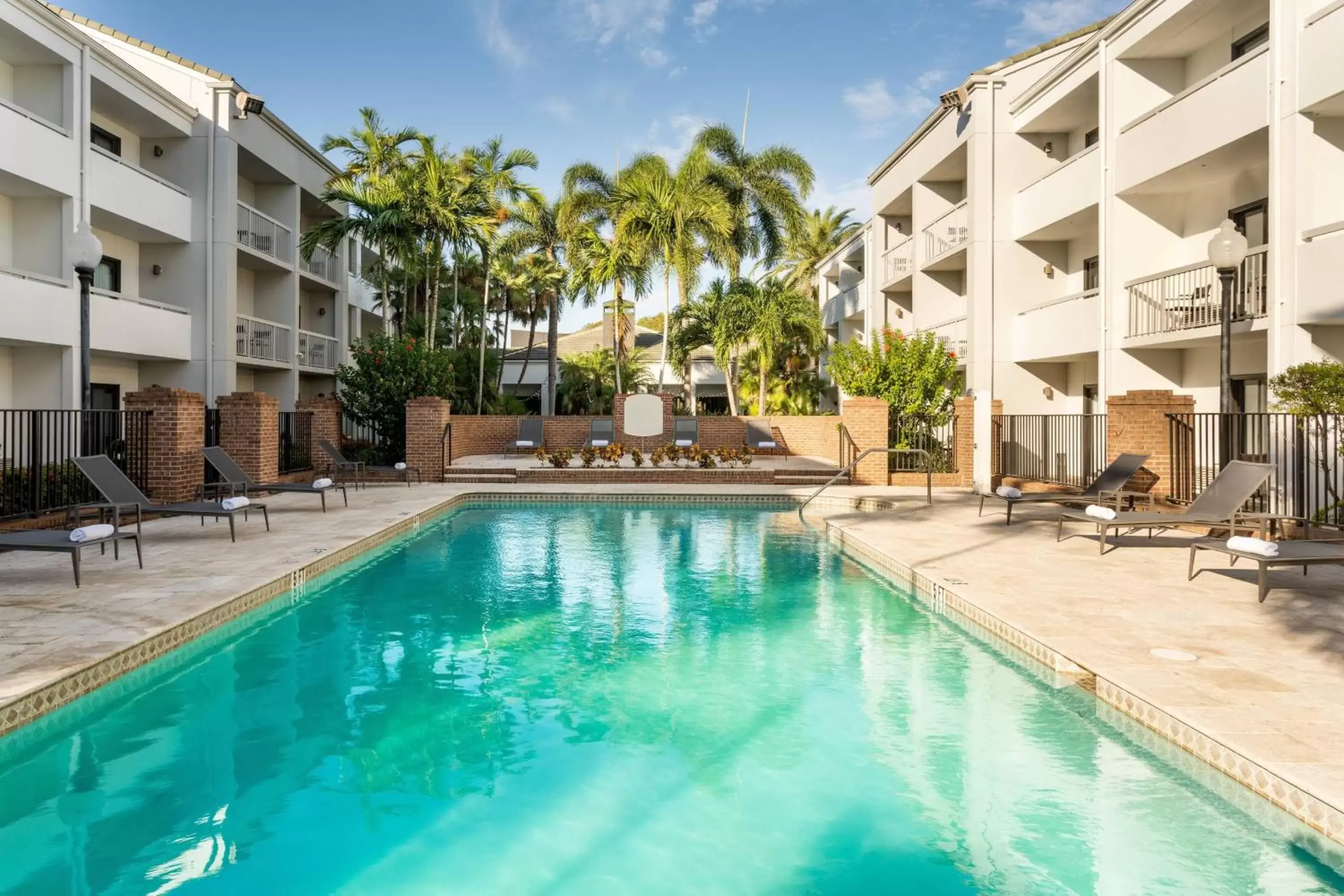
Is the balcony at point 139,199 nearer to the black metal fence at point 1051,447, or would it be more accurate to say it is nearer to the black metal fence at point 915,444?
the black metal fence at point 915,444

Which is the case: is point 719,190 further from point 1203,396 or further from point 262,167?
point 1203,396

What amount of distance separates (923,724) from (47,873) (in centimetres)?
430

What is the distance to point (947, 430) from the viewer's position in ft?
67.1

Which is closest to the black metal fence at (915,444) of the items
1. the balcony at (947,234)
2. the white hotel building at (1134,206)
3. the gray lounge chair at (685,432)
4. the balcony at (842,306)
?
the white hotel building at (1134,206)

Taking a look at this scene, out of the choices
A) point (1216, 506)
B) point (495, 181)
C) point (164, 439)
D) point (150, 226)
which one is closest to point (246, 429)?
point (164, 439)

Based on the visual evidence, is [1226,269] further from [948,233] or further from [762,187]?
[762,187]

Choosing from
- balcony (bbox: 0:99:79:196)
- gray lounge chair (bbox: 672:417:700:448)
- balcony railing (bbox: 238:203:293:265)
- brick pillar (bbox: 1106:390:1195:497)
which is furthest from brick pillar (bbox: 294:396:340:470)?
brick pillar (bbox: 1106:390:1195:497)

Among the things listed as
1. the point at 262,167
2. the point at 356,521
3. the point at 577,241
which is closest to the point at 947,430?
the point at 356,521

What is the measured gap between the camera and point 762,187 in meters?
31.4

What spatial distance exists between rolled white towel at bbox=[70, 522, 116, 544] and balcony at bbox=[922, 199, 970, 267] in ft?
62.7

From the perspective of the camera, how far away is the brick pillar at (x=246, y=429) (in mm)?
14719

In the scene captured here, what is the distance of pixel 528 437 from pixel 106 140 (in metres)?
12.1

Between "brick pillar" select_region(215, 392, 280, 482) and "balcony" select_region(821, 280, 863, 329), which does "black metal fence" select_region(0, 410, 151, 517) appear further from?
"balcony" select_region(821, 280, 863, 329)

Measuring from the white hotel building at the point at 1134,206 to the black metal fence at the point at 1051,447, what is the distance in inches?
54.1
